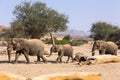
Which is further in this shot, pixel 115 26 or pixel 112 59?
pixel 115 26

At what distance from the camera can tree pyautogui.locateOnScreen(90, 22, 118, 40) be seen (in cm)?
7306

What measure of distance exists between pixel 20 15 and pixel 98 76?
42236mm

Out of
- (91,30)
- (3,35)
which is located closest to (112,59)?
(3,35)

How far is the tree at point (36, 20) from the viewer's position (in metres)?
50.6

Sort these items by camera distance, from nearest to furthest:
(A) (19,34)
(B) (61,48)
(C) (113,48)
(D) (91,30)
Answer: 1. (B) (61,48)
2. (C) (113,48)
3. (A) (19,34)
4. (D) (91,30)

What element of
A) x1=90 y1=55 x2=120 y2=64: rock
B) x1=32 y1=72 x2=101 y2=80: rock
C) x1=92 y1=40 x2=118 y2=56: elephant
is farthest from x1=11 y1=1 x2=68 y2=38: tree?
x1=32 y1=72 x2=101 y2=80: rock

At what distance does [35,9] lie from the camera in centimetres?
5341

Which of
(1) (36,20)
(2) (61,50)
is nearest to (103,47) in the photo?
(2) (61,50)

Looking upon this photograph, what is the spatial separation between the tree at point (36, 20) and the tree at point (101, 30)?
20.0 metres

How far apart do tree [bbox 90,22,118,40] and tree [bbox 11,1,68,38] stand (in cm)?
2001

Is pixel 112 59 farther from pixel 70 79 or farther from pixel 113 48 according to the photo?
pixel 70 79

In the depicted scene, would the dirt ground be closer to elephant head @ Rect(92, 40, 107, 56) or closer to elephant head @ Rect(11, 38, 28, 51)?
elephant head @ Rect(11, 38, 28, 51)

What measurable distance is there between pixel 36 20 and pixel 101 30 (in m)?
25.7

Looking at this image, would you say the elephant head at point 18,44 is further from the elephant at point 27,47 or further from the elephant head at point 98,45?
the elephant head at point 98,45
